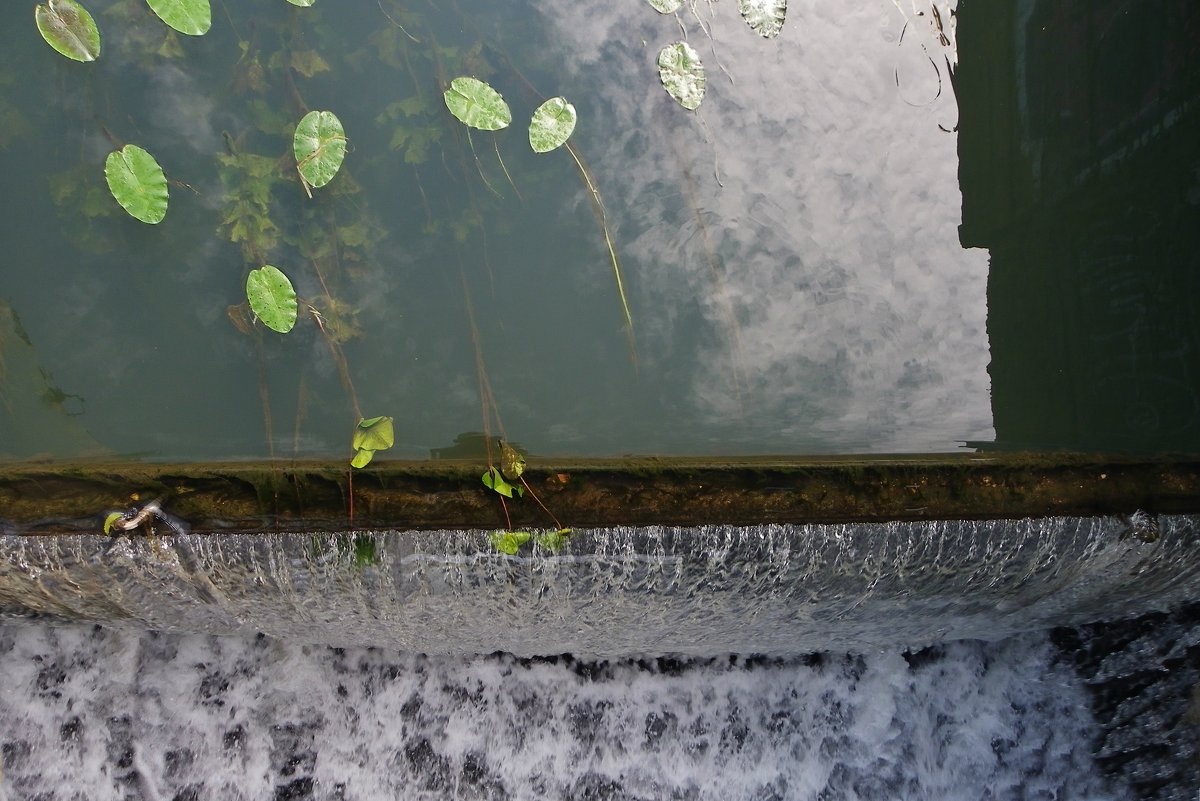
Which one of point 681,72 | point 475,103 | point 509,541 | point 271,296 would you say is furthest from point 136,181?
point 681,72

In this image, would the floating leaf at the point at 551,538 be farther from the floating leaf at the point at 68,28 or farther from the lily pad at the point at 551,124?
the floating leaf at the point at 68,28

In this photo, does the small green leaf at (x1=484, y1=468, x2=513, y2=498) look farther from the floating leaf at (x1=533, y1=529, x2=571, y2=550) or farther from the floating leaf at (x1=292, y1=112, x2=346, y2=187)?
the floating leaf at (x1=292, y1=112, x2=346, y2=187)

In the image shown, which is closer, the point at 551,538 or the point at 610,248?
the point at 551,538

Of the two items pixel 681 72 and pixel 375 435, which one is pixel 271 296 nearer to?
pixel 375 435

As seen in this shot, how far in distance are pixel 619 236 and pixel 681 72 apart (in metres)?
0.42

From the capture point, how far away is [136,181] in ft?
5.76

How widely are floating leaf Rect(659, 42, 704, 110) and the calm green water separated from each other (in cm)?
3

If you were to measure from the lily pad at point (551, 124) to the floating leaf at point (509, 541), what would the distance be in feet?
2.96

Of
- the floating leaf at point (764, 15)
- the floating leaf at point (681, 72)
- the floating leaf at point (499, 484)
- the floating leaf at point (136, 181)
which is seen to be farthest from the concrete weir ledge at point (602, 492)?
the floating leaf at point (764, 15)

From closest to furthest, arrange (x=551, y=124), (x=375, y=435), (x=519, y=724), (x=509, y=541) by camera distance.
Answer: (x=509, y=541) → (x=375, y=435) → (x=551, y=124) → (x=519, y=724)

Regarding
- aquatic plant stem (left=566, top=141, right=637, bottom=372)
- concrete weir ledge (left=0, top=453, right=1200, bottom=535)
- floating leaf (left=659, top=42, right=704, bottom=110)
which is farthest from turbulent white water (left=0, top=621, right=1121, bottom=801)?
floating leaf (left=659, top=42, right=704, bottom=110)

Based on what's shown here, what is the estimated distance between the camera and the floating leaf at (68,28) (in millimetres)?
1792

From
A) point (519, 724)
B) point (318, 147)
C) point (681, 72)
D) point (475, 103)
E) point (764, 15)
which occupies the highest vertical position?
point (764, 15)

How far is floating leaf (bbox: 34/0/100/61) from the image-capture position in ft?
5.88
